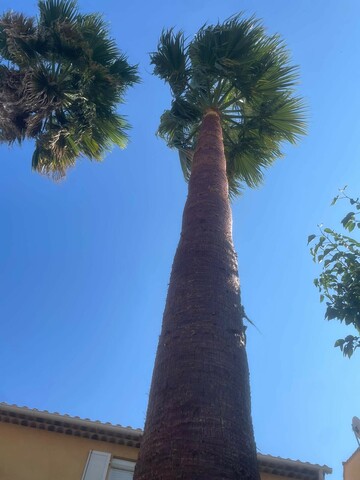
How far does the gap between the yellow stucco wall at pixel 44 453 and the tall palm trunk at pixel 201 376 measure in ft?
24.4

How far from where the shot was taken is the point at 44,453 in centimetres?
981

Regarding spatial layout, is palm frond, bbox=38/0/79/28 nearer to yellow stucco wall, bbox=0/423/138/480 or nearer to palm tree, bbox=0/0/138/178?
palm tree, bbox=0/0/138/178

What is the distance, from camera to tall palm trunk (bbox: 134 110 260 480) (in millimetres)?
2311

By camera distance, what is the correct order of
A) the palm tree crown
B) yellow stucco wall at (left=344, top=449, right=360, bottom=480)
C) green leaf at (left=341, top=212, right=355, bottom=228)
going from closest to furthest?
1. green leaf at (left=341, top=212, right=355, bottom=228)
2. the palm tree crown
3. yellow stucco wall at (left=344, top=449, right=360, bottom=480)

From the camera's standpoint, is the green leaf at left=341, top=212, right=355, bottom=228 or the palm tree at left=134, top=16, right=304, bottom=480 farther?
the green leaf at left=341, top=212, right=355, bottom=228

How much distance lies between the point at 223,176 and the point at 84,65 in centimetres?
623

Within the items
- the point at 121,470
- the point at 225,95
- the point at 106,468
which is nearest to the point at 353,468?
the point at 121,470

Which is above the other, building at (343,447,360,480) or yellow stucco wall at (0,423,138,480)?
building at (343,447,360,480)

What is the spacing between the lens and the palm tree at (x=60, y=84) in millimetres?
9883

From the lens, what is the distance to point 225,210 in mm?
4668

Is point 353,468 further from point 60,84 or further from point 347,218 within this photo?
point 60,84

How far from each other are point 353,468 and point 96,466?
5864 mm

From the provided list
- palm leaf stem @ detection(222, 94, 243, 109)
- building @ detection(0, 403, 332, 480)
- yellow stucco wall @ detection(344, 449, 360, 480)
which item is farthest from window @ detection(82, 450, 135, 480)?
palm leaf stem @ detection(222, 94, 243, 109)

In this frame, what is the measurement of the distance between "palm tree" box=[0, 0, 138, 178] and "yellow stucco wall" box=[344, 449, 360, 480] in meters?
9.22
